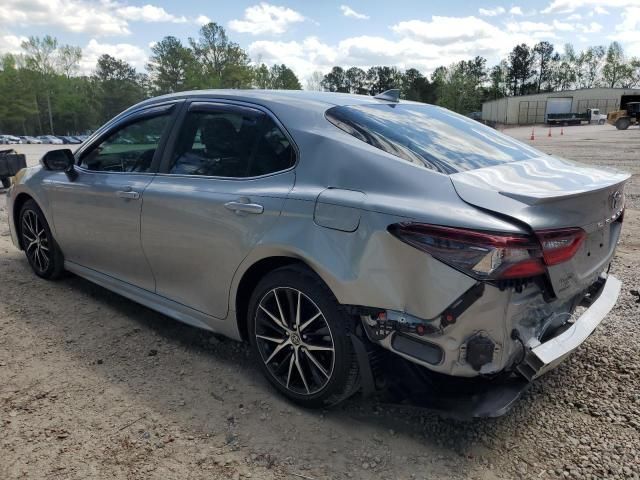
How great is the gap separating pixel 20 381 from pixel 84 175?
1.67m

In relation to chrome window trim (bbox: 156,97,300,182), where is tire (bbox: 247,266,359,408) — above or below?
below

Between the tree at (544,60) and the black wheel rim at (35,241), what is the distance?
11339cm

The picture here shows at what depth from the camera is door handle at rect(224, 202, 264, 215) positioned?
2.63m

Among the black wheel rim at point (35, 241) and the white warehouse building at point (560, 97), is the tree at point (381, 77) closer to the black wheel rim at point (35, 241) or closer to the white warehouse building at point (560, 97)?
the white warehouse building at point (560, 97)

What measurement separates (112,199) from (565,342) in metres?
2.99

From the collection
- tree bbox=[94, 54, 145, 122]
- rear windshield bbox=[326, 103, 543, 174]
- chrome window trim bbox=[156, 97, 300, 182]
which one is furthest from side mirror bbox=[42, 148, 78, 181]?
tree bbox=[94, 54, 145, 122]

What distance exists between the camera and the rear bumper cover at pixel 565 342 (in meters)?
2.11

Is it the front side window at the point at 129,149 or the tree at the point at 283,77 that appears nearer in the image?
the front side window at the point at 129,149

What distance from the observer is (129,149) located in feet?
12.2

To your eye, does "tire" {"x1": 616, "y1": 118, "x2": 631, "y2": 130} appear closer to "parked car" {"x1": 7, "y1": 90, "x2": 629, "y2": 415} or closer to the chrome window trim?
"parked car" {"x1": 7, "y1": 90, "x2": 629, "y2": 415}

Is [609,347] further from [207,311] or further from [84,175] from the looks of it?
[84,175]

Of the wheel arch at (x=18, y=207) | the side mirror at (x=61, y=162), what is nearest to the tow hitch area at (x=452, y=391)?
the side mirror at (x=61, y=162)

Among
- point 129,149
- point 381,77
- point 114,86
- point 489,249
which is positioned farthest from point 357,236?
point 381,77

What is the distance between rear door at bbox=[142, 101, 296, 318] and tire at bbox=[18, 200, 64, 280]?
5.44 ft
